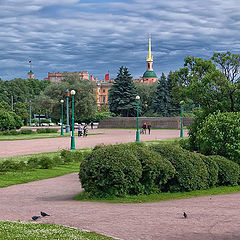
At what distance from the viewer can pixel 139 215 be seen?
29.1 ft

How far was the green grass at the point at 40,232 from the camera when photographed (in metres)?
6.72

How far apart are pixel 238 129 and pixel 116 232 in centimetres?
945

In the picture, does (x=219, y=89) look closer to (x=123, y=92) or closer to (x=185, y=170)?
(x=185, y=170)

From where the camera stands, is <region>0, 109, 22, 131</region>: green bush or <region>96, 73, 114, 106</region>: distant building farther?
<region>96, 73, 114, 106</region>: distant building

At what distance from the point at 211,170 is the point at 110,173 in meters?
3.75

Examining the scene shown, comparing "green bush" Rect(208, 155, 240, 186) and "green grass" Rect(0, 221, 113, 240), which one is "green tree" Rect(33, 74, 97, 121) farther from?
"green grass" Rect(0, 221, 113, 240)

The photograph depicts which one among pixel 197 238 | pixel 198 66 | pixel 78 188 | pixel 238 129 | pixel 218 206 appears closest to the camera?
pixel 197 238

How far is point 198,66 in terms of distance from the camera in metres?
27.3

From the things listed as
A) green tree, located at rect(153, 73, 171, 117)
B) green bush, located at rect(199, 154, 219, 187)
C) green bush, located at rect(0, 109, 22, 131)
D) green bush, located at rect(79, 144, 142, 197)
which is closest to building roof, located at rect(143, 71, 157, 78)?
green tree, located at rect(153, 73, 171, 117)

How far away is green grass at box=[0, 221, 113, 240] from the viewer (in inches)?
265

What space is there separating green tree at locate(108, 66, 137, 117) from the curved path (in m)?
63.8

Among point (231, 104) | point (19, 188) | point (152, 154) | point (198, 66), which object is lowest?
Answer: point (19, 188)

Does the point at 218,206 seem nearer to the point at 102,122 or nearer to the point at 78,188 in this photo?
the point at 78,188

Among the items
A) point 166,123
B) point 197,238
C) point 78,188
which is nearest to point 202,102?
point 78,188
